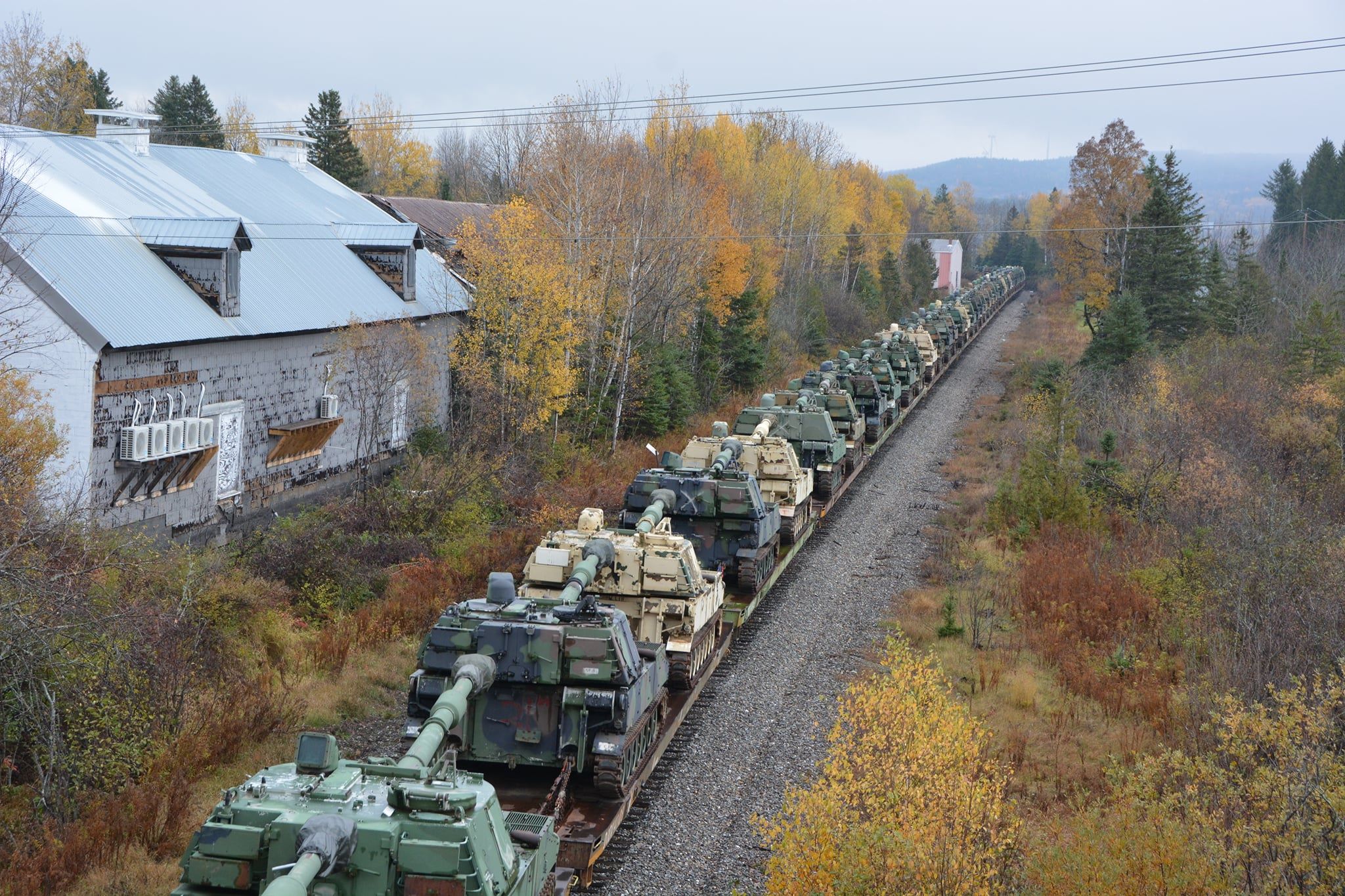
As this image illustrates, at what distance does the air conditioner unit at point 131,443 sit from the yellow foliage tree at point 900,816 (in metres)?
12.1

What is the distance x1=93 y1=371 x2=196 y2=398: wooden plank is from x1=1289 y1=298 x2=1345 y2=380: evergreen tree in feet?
87.7

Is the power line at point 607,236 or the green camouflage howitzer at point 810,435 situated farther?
the green camouflage howitzer at point 810,435

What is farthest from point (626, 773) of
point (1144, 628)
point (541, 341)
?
point (541, 341)

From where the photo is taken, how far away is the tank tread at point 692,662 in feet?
53.8

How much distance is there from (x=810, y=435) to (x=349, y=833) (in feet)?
66.4

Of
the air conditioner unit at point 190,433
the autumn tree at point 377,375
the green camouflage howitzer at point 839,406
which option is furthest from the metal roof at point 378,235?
the green camouflage howitzer at point 839,406

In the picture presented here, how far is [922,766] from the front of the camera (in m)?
11.7

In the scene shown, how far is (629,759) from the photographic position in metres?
13.4

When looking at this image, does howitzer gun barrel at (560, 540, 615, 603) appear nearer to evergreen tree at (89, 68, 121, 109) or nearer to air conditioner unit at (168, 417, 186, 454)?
air conditioner unit at (168, 417, 186, 454)

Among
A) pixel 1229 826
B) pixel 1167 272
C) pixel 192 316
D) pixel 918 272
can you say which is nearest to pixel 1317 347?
pixel 1167 272

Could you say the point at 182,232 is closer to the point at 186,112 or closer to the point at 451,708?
the point at 451,708

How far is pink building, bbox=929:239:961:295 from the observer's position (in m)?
96.5

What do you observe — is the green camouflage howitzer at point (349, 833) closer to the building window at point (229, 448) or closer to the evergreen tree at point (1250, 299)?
the building window at point (229, 448)

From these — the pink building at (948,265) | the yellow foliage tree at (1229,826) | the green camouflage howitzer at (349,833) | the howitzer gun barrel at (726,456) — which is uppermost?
the pink building at (948,265)
